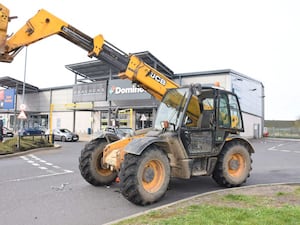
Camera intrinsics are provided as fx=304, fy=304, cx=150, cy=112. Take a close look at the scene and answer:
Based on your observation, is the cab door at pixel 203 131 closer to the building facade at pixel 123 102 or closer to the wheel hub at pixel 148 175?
the wheel hub at pixel 148 175

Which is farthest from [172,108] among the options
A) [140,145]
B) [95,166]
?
[95,166]

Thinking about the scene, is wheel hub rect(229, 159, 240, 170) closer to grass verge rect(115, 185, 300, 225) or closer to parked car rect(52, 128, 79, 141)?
grass verge rect(115, 185, 300, 225)

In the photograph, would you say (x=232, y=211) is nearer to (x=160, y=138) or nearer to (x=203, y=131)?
(x=160, y=138)

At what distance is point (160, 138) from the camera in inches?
267

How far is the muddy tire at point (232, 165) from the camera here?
304 inches

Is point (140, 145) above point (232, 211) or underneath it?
above

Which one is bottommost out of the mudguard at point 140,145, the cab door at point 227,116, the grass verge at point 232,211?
the grass verge at point 232,211

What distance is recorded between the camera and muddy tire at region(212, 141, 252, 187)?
7.72 meters

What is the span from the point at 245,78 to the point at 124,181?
103 ft

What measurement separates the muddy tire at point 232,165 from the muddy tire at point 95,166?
2.80 metres

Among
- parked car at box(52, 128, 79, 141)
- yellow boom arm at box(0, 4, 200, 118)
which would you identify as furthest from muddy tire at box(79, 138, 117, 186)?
parked car at box(52, 128, 79, 141)

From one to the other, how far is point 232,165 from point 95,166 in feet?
11.9

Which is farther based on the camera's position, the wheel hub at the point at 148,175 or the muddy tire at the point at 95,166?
the muddy tire at the point at 95,166

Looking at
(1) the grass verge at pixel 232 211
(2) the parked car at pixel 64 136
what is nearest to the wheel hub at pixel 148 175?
(1) the grass verge at pixel 232 211
